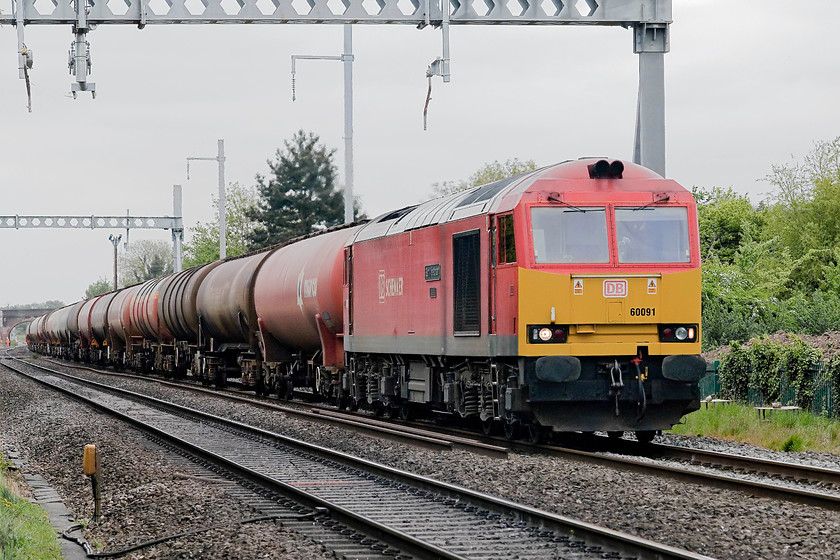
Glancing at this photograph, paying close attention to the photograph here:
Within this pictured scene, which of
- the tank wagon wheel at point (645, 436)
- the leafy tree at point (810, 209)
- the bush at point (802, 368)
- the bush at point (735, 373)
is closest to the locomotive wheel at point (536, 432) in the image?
the tank wagon wheel at point (645, 436)

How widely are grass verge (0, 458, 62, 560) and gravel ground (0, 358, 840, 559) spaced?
0.47 m

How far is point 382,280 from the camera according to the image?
59.0 feet

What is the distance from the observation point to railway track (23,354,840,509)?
10.0m

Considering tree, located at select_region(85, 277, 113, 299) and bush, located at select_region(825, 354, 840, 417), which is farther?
tree, located at select_region(85, 277, 113, 299)

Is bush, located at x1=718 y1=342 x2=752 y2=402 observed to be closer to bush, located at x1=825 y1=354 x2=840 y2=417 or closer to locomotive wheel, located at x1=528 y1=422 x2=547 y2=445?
bush, located at x1=825 y1=354 x2=840 y2=417

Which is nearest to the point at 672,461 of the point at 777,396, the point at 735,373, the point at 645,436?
the point at 645,436

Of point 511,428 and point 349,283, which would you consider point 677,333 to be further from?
point 349,283

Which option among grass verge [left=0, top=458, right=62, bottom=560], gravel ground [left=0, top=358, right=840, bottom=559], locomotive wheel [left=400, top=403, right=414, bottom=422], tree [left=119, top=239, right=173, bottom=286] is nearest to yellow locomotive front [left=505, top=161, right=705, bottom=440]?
gravel ground [left=0, top=358, right=840, bottom=559]

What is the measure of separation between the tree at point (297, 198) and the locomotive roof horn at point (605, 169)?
59.7 metres

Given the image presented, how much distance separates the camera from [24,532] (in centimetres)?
884

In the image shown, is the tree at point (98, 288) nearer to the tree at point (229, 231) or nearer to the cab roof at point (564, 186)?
the tree at point (229, 231)

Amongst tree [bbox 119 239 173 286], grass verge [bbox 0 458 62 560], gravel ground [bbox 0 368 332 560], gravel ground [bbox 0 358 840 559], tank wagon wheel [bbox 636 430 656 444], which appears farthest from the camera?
tree [bbox 119 239 173 286]

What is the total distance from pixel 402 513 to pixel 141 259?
136 m

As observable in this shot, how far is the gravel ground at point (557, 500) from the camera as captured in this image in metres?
8.12
